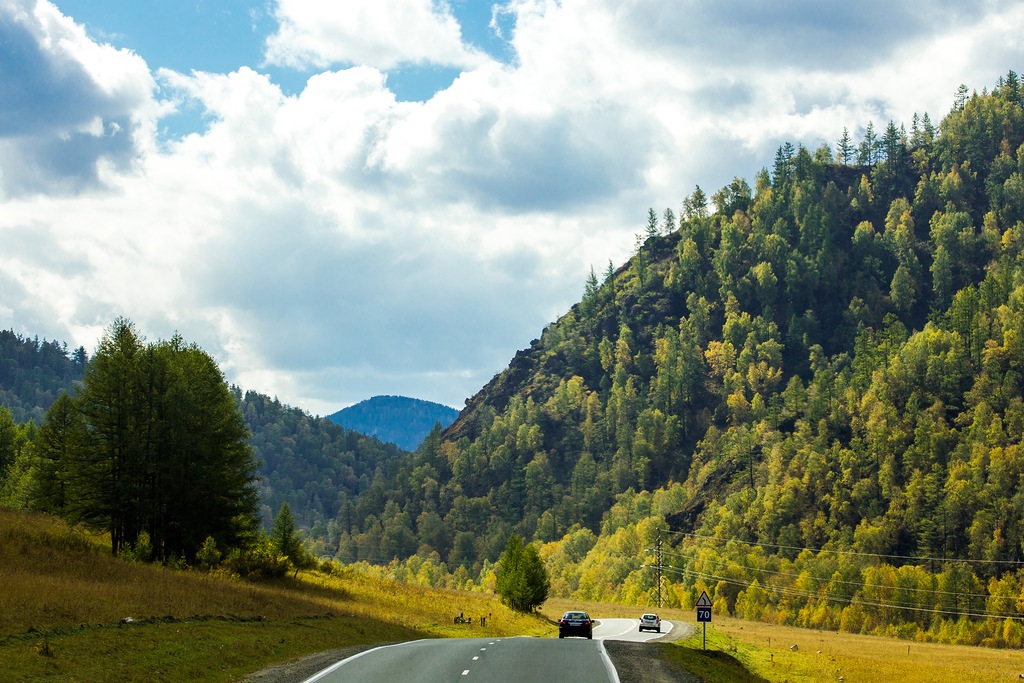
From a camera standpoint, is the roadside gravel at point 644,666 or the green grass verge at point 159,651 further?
the roadside gravel at point 644,666

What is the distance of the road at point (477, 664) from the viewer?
837 inches

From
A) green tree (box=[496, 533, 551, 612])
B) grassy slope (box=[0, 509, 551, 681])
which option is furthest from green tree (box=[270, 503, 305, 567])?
green tree (box=[496, 533, 551, 612])

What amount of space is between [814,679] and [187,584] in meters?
31.8

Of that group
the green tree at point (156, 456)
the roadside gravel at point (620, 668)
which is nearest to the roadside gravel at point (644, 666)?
the roadside gravel at point (620, 668)

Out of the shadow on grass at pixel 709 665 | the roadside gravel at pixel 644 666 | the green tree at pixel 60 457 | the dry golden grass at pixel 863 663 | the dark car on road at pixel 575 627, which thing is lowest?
the dry golden grass at pixel 863 663

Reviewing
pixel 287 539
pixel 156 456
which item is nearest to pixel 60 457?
pixel 156 456

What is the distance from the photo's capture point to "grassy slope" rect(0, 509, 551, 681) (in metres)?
22.4

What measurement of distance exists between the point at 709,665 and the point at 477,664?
11.6 meters

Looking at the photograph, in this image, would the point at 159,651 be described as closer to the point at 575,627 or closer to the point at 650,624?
the point at 575,627

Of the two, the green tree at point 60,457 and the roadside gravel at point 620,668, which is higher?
the green tree at point 60,457

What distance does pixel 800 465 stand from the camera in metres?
194

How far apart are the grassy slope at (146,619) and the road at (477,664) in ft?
11.6

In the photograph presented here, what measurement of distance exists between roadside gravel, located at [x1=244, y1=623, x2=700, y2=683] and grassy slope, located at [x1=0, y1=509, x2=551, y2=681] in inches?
40.2

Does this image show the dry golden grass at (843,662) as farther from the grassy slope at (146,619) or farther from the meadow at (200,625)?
the grassy slope at (146,619)
